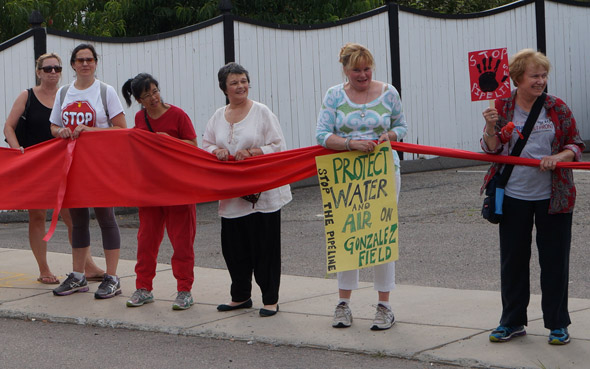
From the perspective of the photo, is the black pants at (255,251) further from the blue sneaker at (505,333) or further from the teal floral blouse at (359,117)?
→ the blue sneaker at (505,333)

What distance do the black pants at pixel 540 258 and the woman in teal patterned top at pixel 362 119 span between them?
34.1 inches

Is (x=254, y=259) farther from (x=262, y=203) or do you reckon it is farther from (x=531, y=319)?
(x=531, y=319)

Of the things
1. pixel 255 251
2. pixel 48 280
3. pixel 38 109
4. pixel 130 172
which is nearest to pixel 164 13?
pixel 38 109

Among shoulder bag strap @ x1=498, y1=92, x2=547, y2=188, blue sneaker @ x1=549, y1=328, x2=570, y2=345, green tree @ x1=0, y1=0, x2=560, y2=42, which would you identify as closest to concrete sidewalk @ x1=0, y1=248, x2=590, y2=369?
blue sneaker @ x1=549, y1=328, x2=570, y2=345

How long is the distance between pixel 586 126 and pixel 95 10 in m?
10.4

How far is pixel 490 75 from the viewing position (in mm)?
6059

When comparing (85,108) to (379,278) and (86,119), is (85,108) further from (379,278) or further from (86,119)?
(379,278)

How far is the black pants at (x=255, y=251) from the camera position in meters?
6.96

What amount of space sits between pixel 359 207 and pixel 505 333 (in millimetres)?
1334

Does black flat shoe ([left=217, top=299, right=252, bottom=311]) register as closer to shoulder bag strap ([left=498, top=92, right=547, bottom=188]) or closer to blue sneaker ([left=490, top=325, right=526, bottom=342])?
blue sneaker ([left=490, top=325, right=526, bottom=342])

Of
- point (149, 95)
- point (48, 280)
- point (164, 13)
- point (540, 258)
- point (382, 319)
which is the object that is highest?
point (164, 13)

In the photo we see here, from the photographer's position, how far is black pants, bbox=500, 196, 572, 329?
19.0ft

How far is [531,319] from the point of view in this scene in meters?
6.42

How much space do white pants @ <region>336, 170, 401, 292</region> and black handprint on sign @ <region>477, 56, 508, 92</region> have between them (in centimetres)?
83
